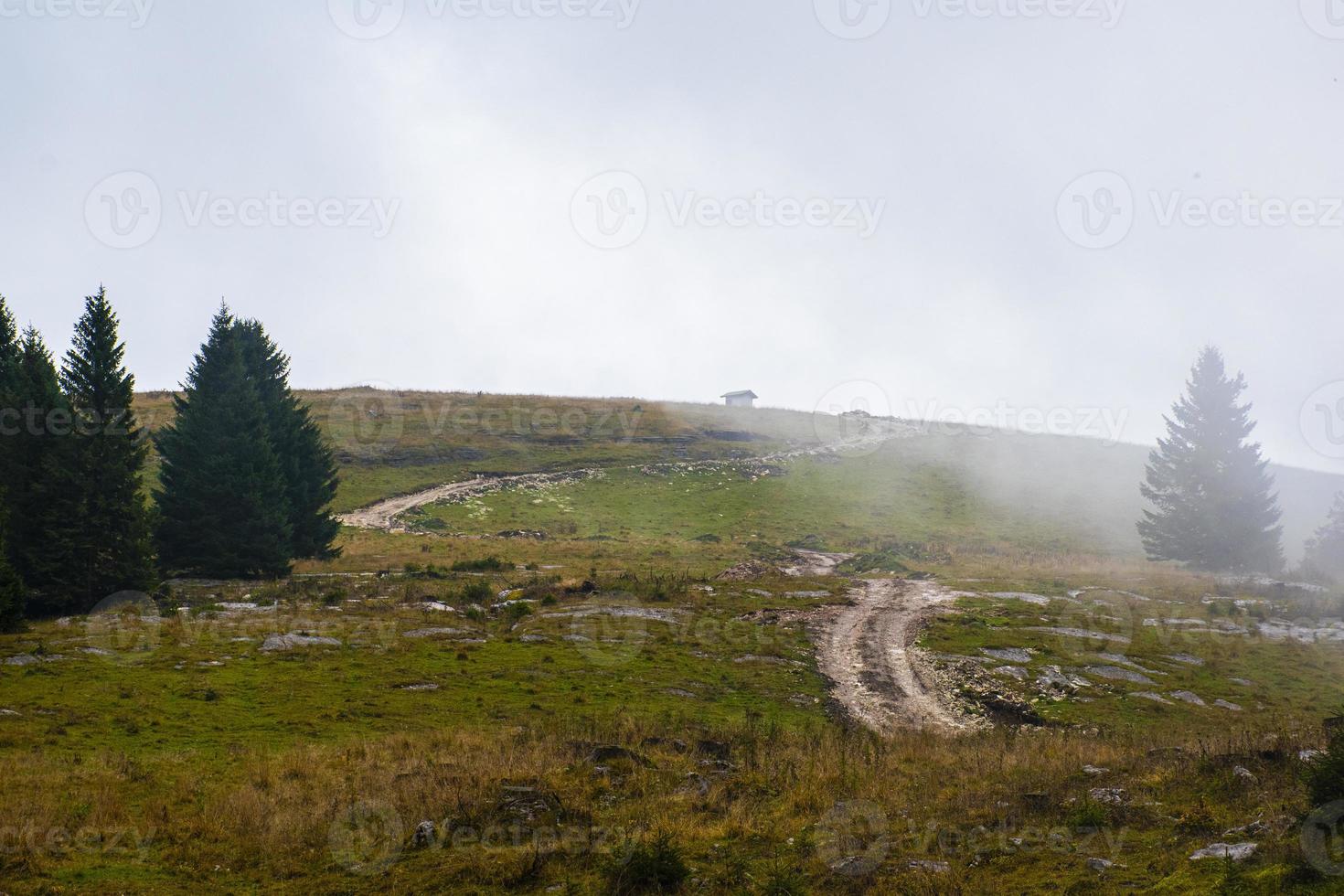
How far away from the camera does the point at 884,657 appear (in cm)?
3238

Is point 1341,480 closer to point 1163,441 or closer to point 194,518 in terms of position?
point 1163,441

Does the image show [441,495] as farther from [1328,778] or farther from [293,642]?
[1328,778]

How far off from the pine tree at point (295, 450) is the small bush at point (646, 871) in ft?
146

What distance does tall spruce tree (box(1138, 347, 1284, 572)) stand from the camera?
6141cm

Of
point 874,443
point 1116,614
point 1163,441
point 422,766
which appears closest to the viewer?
point 422,766

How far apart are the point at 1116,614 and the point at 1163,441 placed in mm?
34112

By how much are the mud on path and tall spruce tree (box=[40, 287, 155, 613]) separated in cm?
3009

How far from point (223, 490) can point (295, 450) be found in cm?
1046

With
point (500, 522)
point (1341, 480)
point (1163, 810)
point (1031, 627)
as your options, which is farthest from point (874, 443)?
point (1163, 810)

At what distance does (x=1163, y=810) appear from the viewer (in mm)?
14133

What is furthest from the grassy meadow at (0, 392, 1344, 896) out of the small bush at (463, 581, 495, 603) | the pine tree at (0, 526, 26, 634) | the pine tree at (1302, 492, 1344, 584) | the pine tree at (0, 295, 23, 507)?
the pine tree at (1302, 492, 1344, 584)

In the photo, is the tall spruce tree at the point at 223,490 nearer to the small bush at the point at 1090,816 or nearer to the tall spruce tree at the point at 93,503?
the tall spruce tree at the point at 93,503

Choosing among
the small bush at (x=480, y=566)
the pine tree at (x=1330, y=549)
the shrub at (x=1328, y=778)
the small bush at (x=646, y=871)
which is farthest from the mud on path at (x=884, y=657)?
the pine tree at (x=1330, y=549)

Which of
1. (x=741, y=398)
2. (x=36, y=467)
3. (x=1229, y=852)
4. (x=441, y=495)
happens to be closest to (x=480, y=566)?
(x=36, y=467)
